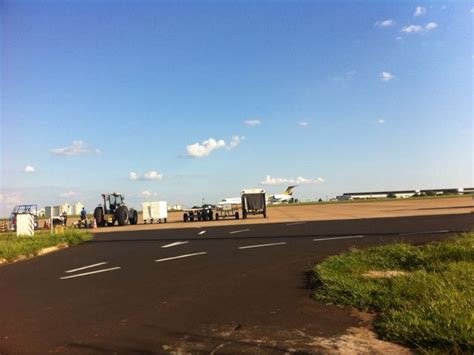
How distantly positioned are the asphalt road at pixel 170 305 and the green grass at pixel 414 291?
48 cm

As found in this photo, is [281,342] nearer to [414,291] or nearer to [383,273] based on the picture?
[414,291]

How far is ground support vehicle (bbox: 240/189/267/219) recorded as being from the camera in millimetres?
40469

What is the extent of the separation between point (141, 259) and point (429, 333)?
34.0 feet

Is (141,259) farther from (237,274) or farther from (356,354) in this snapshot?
(356,354)

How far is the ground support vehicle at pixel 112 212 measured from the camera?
127 ft

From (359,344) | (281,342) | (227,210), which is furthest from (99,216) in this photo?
(359,344)

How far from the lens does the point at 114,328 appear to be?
6.70 metres

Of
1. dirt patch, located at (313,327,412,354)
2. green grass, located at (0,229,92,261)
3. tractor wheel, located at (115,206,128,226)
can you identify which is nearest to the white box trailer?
tractor wheel, located at (115,206,128,226)

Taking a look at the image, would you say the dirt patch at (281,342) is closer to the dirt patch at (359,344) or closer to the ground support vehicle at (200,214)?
the dirt patch at (359,344)

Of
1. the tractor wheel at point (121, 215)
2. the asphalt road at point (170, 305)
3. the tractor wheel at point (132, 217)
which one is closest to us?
the asphalt road at point (170, 305)

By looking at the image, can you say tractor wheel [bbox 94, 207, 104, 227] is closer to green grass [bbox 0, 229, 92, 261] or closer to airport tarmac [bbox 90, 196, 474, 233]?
airport tarmac [bbox 90, 196, 474, 233]

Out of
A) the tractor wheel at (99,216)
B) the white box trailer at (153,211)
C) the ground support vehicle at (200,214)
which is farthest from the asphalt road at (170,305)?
the white box trailer at (153,211)

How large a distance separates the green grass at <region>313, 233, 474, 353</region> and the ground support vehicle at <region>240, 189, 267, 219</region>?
2820cm

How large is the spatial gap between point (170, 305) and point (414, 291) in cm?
383
